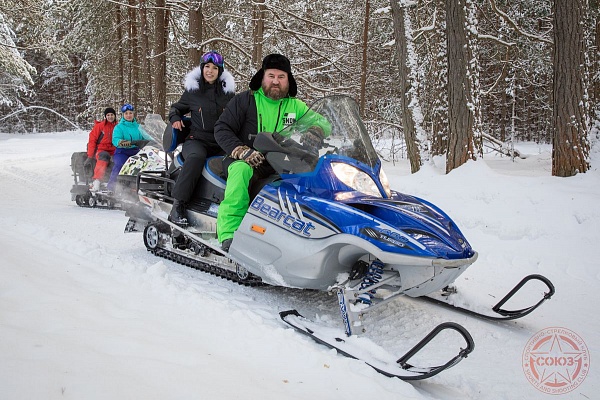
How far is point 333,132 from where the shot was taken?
374 cm

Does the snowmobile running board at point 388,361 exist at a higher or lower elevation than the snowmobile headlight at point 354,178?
lower

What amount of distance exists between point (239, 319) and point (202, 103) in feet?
9.35

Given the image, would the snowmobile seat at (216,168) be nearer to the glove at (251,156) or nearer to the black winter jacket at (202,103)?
the black winter jacket at (202,103)

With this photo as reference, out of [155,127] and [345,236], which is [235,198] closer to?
[345,236]

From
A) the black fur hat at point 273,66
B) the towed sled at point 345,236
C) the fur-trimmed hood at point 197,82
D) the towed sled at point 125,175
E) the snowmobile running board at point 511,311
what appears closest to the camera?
the towed sled at point 345,236

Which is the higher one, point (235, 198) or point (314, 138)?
point (314, 138)

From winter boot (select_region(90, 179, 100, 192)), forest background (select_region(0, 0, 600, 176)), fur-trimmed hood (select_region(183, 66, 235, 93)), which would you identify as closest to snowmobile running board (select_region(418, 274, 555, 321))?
fur-trimmed hood (select_region(183, 66, 235, 93))

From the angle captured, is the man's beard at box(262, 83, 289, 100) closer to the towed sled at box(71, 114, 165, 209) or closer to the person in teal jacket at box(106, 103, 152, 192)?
the towed sled at box(71, 114, 165, 209)

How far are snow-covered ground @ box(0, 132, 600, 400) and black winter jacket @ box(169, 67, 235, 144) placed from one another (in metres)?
1.55

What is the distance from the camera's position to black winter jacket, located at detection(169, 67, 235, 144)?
5312mm

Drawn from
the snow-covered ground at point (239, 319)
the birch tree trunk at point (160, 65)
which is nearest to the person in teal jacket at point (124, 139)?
the snow-covered ground at point (239, 319)

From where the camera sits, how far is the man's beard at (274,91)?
172 inches

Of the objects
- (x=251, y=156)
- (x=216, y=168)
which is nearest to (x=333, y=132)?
(x=251, y=156)

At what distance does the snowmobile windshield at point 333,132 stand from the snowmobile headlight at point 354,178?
0.13 m
